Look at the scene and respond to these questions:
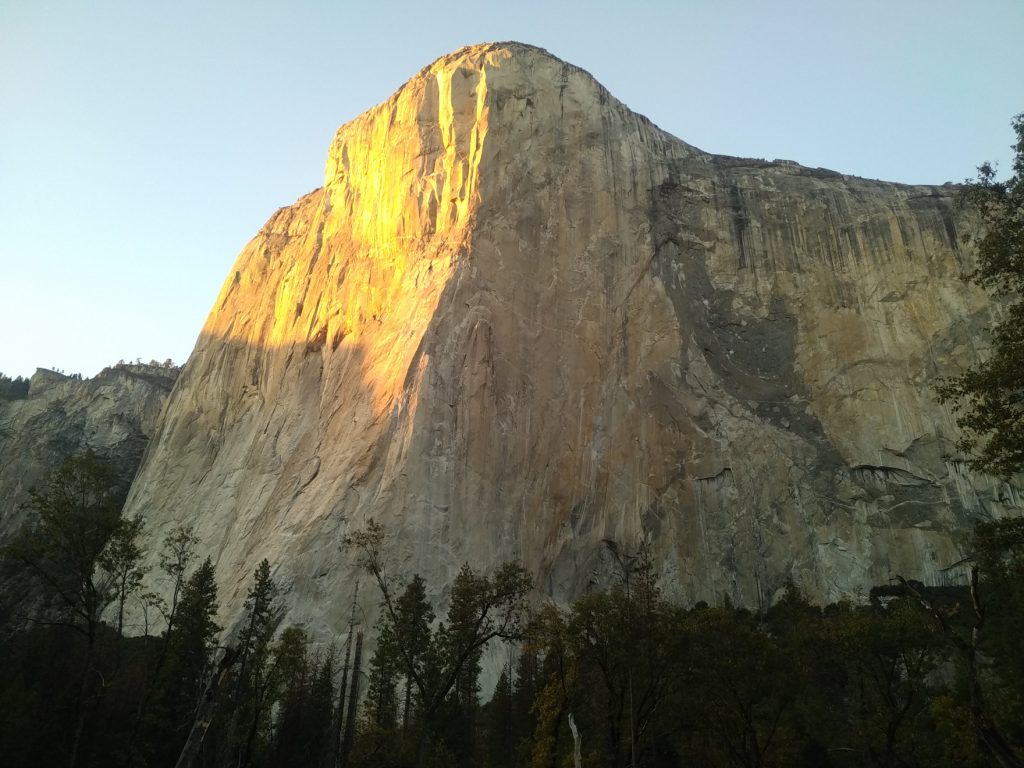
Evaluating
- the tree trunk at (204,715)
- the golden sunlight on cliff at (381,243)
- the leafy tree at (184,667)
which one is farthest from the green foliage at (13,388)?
the tree trunk at (204,715)

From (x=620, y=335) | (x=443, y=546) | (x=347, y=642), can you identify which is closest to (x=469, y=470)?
(x=443, y=546)

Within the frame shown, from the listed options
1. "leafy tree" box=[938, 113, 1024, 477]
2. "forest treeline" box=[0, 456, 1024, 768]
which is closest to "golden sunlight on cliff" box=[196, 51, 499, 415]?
"forest treeline" box=[0, 456, 1024, 768]

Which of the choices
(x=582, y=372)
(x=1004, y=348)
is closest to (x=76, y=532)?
(x=1004, y=348)

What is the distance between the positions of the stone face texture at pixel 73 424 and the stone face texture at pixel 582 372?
11.2 meters

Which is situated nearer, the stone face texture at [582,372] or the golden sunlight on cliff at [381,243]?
the stone face texture at [582,372]

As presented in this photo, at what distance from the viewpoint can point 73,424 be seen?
66.5 metres

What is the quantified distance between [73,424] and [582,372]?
148 ft

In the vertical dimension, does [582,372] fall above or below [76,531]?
above

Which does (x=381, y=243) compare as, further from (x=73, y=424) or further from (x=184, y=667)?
(x=73, y=424)

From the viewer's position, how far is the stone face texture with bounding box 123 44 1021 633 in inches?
1505

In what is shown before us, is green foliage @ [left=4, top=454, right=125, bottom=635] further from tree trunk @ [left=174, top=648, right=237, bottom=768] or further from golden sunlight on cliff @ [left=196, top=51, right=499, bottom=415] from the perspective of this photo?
golden sunlight on cliff @ [left=196, top=51, right=499, bottom=415]

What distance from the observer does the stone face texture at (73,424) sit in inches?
2441

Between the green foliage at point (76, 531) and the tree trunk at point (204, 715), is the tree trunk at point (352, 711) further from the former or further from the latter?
the tree trunk at point (204, 715)

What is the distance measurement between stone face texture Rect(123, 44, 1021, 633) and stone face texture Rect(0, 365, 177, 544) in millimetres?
11247
